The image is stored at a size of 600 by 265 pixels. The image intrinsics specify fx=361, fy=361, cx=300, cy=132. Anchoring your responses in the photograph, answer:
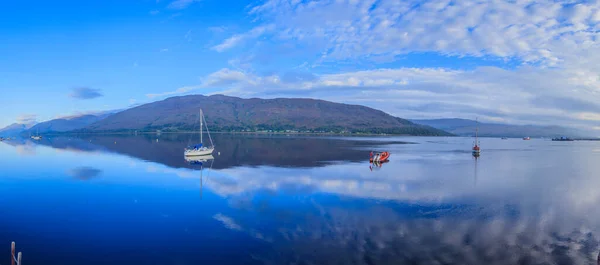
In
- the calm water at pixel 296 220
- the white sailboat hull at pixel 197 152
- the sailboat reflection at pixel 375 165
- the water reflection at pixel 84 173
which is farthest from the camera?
the white sailboat hull at pixel 197 152

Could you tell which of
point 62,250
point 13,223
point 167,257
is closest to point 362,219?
point 167,257

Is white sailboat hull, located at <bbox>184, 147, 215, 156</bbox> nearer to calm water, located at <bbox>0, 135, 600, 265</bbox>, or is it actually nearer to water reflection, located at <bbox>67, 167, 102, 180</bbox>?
water reflection, located at <bbox>67, 167, 102, 180</bbox>

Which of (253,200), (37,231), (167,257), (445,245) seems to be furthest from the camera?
(253,200)

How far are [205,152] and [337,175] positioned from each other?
1145 inches

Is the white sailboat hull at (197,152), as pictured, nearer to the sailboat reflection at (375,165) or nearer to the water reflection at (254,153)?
the water reflection at (254,153)

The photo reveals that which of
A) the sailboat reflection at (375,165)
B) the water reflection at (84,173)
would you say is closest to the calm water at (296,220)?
the water reflection at (84,173)

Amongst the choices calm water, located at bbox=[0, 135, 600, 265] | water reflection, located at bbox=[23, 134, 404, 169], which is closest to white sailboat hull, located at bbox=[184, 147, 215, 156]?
water reflection, located at bbox=[23, 134, 404, 169]

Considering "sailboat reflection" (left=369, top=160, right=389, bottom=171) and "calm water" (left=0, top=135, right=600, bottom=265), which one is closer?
"calm water" (left=0, top=135, right=600, bottom=265)

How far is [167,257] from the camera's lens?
14.4 m

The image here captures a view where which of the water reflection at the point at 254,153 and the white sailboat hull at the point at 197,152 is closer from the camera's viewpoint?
the water reflection at the point at 254,153

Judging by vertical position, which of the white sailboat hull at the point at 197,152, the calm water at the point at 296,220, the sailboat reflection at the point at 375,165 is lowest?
the calm water at the point at 296,220

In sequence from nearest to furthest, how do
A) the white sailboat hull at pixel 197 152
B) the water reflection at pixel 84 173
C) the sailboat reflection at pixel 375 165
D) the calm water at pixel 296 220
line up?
the calm water at pixel 296 220, the water reflection at pixel 84 173, the sailboat reflection at pixel 375 165, the white sailboat hull at pixel 197 152

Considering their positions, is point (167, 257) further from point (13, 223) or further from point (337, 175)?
point (337, 175)

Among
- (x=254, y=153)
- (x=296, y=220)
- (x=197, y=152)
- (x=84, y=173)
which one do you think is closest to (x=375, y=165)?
(x=254, y=153)
